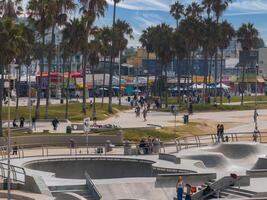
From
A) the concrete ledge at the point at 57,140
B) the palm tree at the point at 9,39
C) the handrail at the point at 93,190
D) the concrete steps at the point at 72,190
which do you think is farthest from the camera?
the palm tree at the point at 9,39

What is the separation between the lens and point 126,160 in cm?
4216

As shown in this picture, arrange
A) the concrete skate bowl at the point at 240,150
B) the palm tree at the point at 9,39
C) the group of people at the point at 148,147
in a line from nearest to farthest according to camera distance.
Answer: the concrete skate bowl at the point at 240,150 → the group of people at the point at 148,147 → the palm tree at the point at 9,39

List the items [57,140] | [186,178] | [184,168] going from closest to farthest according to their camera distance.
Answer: [186,178] → [184,168] → [57,140]

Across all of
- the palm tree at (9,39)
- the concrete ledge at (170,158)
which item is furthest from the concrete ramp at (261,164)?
the palm tree at (9,39)

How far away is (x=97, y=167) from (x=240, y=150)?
31.7 ft

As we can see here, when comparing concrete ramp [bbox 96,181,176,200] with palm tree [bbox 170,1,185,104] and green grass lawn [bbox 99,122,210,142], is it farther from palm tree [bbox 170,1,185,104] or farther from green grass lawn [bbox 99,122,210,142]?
palm tree [bbox 170,1,185,104]

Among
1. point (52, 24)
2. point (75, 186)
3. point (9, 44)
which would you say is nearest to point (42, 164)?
point (75, 186)

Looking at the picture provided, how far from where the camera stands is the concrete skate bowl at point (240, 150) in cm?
4547

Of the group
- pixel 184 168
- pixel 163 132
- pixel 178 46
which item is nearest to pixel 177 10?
pixel 178 46

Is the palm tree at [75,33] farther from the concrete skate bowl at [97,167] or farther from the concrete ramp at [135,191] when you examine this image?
the concrete ramp at [135,191]

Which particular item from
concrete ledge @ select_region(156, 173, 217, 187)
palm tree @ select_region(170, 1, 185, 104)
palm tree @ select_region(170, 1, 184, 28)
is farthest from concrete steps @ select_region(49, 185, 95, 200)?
palm tree @ select_region(170, 1, 184, 28)

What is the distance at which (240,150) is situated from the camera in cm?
4572

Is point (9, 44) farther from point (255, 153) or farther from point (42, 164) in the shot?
point (255, 153)

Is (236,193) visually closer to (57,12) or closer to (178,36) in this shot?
(57,12)
